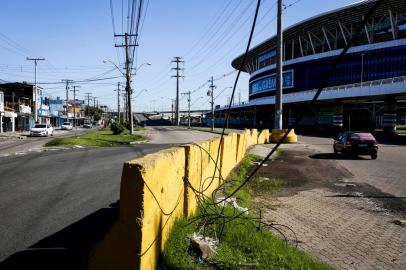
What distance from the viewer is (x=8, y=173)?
15.0m

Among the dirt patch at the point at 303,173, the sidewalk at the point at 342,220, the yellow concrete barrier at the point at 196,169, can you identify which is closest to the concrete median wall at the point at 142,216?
the yellow concrete barrier at the point at 196,169

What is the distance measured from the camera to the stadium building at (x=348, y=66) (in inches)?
2390

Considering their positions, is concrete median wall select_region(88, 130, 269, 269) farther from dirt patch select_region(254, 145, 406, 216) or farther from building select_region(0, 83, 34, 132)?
building select_region(0, 83, 34, 132)

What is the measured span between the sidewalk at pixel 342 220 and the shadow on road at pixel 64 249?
339 centimetres

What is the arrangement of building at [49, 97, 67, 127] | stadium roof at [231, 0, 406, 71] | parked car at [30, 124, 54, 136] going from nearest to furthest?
parked car at [30, 124, 54, 136]
stadium roof at [231, 0, 406, 71]
building at [49, 97, 67, 127]

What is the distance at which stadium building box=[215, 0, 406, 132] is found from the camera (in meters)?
60.7

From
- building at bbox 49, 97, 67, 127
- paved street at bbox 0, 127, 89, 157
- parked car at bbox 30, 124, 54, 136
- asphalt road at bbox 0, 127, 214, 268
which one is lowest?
paved street at bbox 0, 127, 89, 157

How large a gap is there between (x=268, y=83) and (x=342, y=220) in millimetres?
95420

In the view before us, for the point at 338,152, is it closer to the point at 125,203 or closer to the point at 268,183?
the point at 268,183

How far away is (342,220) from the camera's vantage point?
9047 mm

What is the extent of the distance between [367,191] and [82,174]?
9.16 meters

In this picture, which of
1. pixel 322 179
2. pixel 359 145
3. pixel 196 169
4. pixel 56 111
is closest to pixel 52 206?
pixel 196 169

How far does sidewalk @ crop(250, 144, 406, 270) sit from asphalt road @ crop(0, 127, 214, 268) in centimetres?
364

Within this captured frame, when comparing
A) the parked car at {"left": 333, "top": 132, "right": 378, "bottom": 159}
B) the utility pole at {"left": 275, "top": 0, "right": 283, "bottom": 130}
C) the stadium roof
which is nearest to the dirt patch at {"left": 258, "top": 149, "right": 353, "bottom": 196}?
the parked car at {"left": 333, "top": 132, "right": 378, "bottom": 159}
